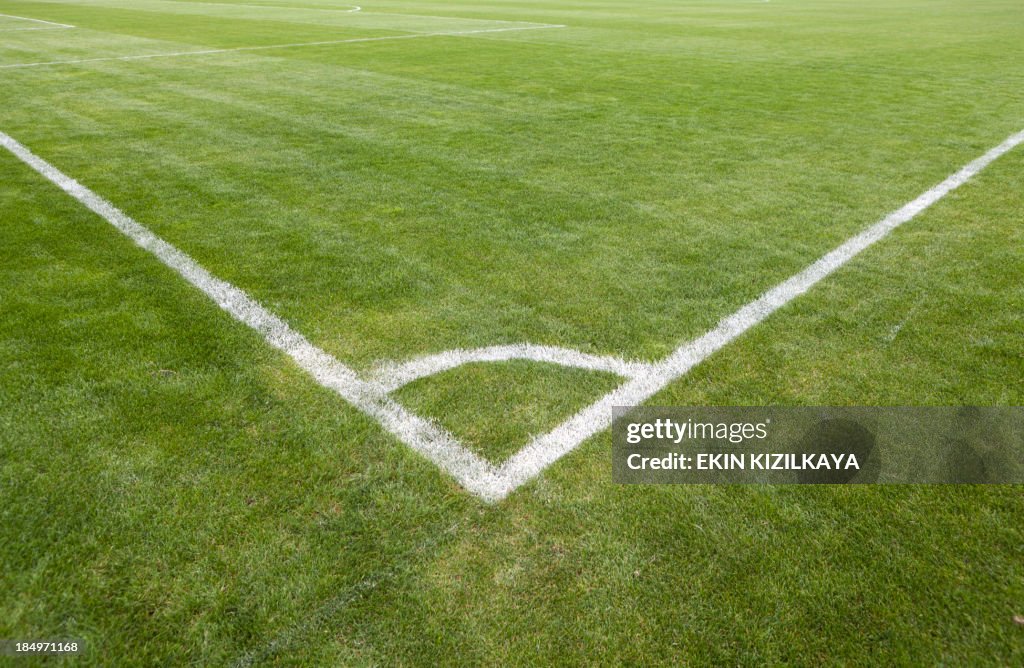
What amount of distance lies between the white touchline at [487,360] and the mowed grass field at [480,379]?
67 mm

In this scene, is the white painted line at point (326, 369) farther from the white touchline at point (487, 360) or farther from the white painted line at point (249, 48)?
the white painted line at point (249, 48)

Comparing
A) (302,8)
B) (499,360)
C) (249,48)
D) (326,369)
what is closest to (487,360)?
(499,360)

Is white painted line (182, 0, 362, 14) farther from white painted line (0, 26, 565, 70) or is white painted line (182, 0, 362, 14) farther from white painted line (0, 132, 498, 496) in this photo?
white painted line (0, 132, 498, 496)

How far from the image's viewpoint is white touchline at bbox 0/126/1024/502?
A: 237 cm

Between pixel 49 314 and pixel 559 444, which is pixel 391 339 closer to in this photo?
pixel 559 444

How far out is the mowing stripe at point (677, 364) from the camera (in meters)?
2.39

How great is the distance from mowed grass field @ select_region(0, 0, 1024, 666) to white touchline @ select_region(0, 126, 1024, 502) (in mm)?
67

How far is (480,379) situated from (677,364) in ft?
2.80

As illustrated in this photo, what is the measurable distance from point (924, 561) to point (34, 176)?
20.9 ft

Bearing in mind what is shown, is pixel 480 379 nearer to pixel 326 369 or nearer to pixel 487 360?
pixel 487 360

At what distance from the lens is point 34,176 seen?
540cm

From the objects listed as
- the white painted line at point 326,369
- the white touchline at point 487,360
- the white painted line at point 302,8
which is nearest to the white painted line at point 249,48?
the white painted line at point 302,8

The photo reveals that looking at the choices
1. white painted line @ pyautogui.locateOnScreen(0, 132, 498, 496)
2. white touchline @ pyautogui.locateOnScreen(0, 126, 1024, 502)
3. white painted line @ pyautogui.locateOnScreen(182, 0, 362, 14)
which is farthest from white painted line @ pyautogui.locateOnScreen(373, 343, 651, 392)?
white painted line @ pyautogui.locateOnScreen(182, 0, 362, 14)

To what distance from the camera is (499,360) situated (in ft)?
9.70
